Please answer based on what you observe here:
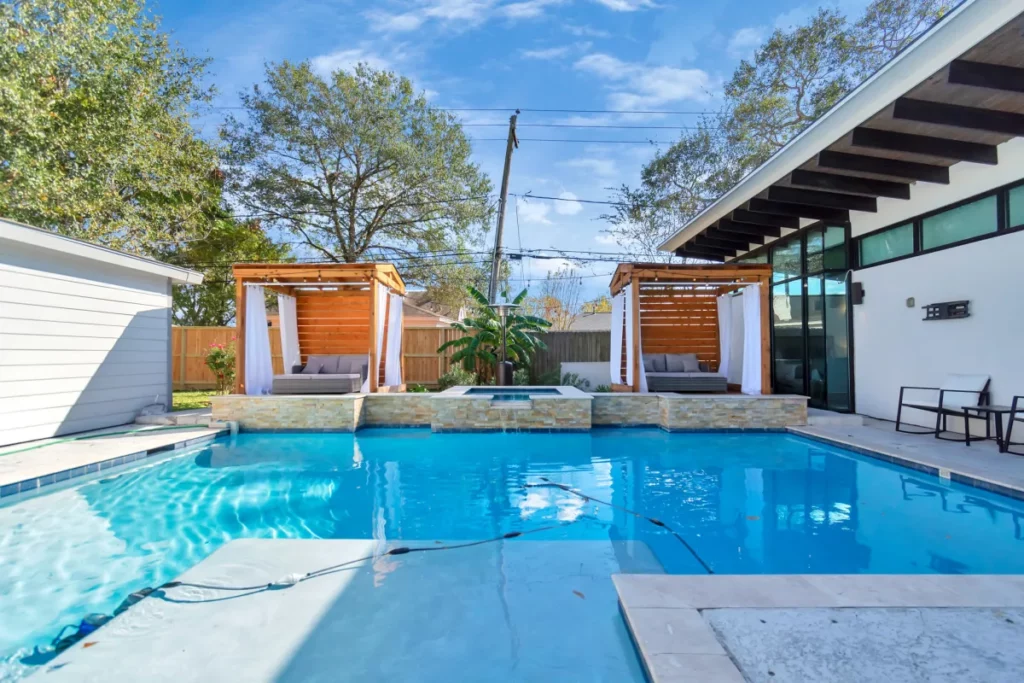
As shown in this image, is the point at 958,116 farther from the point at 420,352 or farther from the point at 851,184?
the point at 420,352

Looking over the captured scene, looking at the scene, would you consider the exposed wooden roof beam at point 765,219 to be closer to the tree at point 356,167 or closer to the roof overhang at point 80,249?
the tree at point 356,167

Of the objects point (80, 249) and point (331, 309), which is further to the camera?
point (331, 309)

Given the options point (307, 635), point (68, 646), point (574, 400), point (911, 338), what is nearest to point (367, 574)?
point (307, 635)

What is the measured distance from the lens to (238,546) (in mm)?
3541

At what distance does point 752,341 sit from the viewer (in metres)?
10.2

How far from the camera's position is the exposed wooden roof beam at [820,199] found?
8.88m

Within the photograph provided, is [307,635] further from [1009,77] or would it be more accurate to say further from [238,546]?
[1009,77]

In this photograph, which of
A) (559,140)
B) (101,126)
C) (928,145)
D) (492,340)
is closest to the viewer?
(928,145)

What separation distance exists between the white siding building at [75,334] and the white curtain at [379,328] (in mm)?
3815

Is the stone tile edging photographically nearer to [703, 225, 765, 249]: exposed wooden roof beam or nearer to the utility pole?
the utility pole

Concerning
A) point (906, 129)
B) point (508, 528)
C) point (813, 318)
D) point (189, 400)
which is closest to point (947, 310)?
point (906, 129)

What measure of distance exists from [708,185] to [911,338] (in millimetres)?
11106

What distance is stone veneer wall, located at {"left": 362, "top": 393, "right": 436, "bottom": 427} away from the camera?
9766 mm

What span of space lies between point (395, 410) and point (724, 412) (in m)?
5.97
